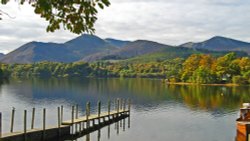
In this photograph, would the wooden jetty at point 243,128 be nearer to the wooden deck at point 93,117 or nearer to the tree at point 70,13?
the wooden deck at point 93,117

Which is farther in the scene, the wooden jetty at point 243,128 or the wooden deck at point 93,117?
the wooden deck at point 93,117

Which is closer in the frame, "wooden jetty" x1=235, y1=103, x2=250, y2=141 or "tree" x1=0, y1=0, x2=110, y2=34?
"tree" x1=0, y1=0, x2=110, y2=34

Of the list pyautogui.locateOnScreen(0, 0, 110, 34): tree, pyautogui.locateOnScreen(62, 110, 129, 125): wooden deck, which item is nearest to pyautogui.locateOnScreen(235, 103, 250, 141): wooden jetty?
pyautogui.locateOnScreen(62, 110, 129, 125): wooden deck

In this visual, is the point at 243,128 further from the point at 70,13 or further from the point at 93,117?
the point at 70,13

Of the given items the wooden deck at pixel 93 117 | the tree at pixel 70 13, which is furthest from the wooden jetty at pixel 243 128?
the tree at pixel 70 13

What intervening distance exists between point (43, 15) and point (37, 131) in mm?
26920

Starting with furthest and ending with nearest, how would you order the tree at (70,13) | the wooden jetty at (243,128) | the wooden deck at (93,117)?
the wooden deck at (93,117) → the wooden jetty at (243,128) → the tree at (70,13)

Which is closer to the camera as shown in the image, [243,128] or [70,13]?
[70,13]

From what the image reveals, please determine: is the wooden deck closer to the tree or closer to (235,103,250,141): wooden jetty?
(235,103,250,141): wooden jetty

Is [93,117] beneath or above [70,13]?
beneath

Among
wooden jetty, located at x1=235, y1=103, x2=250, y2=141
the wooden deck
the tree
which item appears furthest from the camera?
the wooden deck

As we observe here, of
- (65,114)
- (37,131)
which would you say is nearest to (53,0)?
(37,131)

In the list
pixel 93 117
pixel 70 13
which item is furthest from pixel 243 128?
pixel 70 13

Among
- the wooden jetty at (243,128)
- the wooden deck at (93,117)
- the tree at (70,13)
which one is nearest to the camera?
the tree at (70,13)
